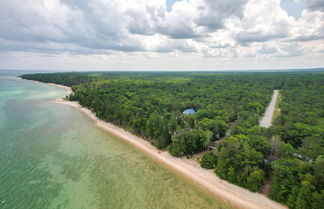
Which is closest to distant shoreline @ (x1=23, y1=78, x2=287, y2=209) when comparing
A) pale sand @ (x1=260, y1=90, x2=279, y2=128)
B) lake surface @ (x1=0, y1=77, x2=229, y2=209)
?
lake surface @ (x1=0, y1=77, x2=229, y2=209)

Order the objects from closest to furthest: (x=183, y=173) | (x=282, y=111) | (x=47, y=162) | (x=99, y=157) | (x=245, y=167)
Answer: (x=245, y=167) → (x=183, y=173) → (x=47, y=162) → (x=99, y=157) → (x=282, y=111)

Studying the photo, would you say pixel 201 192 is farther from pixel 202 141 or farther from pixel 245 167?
pixel 202 141

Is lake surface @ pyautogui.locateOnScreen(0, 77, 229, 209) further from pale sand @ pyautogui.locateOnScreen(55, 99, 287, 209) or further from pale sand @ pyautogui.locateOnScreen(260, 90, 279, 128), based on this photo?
pale sand @ pyautogui.locateOnScreen(260, 90, 279, 128)

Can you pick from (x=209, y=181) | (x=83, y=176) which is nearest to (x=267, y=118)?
(x=209, y=181)

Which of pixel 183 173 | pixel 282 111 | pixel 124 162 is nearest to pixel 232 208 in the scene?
pixel 183 173

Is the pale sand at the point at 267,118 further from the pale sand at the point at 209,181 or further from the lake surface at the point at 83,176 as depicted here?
the lake surface at the point at 83,176
